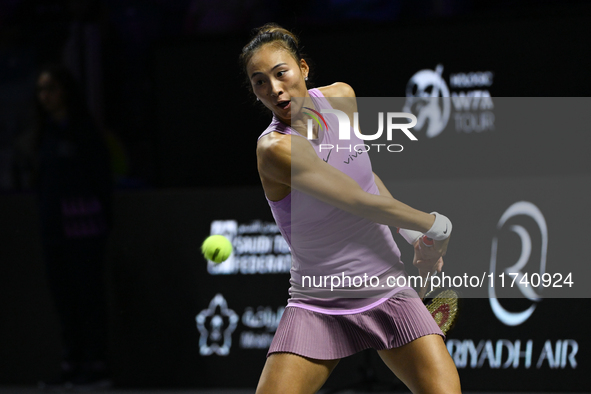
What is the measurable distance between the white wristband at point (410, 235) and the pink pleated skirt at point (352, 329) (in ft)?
0.68

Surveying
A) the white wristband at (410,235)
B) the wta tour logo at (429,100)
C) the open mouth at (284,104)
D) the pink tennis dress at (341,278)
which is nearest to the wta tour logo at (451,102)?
the wta tour logo at (429,100)

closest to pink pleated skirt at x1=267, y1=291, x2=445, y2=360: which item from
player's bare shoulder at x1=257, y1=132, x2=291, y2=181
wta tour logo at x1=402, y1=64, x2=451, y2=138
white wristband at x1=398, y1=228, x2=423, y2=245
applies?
white wristband at x1=398, y1=228, x2=423, y2=245

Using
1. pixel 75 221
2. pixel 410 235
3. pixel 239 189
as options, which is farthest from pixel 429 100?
pixel 75 221

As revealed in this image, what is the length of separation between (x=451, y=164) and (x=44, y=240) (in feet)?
8.39

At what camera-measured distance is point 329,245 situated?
236 centimetres

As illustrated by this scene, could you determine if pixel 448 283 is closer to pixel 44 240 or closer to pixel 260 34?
pixel 260 34

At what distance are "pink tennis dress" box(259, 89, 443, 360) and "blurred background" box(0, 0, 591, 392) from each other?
1.36 meters

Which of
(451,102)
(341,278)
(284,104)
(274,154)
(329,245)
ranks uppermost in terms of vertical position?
(451,102)

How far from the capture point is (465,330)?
4141 millimetres

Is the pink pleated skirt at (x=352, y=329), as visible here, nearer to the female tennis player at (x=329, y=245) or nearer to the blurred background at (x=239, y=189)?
the female tennis player at (x=329, y=245)

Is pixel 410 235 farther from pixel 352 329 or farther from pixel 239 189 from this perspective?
pixel 239 189

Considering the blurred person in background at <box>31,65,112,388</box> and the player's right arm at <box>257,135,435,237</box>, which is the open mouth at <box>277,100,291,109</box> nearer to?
the player's right arm at <box>257,135,435,237</box>

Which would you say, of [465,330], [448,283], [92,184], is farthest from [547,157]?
[92,184]

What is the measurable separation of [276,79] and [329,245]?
1.85 feet
